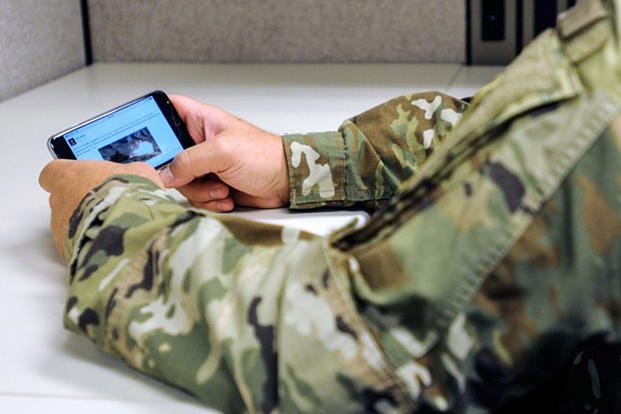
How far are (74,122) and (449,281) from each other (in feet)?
2.53

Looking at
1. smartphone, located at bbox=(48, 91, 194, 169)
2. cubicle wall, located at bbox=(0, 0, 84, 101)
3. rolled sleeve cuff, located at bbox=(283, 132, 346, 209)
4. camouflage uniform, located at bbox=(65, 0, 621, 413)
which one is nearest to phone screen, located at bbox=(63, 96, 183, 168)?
smartphone, located at bbox=(48, 91, 194, 169)

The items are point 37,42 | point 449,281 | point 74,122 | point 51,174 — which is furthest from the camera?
point 37,42

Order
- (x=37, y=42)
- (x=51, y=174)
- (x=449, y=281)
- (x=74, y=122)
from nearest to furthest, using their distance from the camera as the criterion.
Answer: (x=449, y=281)
(x=51, y=174)
(x=74, y=122)
(x=37, y=42)

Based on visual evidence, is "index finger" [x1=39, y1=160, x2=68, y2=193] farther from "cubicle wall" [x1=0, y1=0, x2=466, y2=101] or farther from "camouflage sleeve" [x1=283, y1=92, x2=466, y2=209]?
"cubicle wall" [x1=0, y1=0, x2=466, y2=101]

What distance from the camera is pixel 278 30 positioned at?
1.48m

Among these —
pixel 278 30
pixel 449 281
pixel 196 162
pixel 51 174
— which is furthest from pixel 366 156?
pixel 278 30

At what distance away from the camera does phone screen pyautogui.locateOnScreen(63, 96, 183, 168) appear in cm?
90

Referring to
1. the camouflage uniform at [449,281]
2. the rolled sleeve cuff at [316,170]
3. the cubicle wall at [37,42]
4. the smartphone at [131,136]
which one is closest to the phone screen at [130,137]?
the smartphone at [131,136]

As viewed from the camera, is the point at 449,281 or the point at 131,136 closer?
the point at 449,281

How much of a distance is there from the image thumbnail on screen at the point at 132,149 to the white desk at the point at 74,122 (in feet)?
0.27

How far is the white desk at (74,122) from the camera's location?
2.02ft

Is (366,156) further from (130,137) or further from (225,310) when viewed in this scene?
(225,310)

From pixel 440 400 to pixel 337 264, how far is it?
0.30ft

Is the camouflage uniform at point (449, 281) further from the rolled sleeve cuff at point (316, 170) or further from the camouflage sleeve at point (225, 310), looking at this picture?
the rolled sleeve cuff at point (316, 170)
